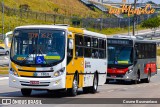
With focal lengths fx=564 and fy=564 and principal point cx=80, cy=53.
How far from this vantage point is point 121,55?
3559 centimetres

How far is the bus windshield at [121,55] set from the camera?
116 ft

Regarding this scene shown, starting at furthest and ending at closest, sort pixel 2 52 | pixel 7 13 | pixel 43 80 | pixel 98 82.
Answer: pixel 7 13, pixel 2 52, pixel 98 82, pixel 43 80

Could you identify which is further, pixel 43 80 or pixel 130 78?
pixel 130 78

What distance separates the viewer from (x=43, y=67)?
2091cm

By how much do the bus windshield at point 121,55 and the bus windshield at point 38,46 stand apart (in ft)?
47.0

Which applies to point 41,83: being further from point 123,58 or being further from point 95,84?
point 123,58

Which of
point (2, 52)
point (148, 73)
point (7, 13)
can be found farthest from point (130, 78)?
point (7, 13)

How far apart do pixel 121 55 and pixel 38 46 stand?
15.0m

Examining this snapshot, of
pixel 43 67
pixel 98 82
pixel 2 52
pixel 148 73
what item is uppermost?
pixel 43 67

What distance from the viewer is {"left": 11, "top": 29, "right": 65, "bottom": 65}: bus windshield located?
2103 cm

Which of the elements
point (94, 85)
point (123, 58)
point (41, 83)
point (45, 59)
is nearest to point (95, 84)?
point (94, 85)

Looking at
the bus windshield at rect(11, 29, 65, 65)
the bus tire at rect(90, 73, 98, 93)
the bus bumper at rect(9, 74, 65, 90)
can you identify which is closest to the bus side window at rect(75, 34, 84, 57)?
the bus windshield at rect(11, 29, 65, 65)

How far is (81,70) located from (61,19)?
77.7 m

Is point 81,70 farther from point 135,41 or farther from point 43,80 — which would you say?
point 135,41
